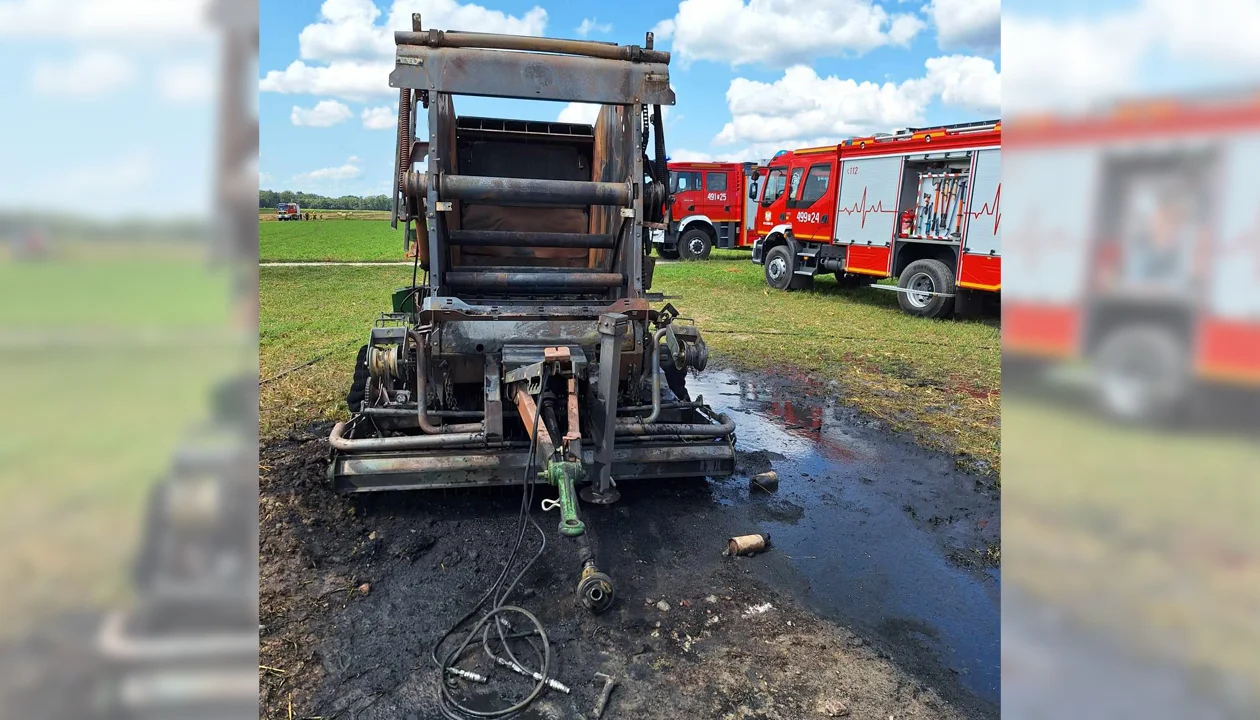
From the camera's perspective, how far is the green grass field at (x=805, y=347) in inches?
264

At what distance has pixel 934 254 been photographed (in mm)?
12984

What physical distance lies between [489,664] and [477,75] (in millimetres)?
3583

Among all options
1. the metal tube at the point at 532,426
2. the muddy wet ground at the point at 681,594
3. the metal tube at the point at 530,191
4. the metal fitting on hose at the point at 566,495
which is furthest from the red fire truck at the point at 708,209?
the metal fitting on hose at the point at 566,495

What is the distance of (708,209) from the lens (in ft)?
74.3

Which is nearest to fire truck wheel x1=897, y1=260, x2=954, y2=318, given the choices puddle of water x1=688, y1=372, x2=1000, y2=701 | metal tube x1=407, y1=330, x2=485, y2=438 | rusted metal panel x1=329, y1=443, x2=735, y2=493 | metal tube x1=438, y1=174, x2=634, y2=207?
puddle of water x1=688, y1=372, x2=1000, y2=701

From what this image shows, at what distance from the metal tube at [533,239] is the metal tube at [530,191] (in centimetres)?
64

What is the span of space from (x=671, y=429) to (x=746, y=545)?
94 centimetres

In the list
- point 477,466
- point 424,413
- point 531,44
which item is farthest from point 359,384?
point 531,44
